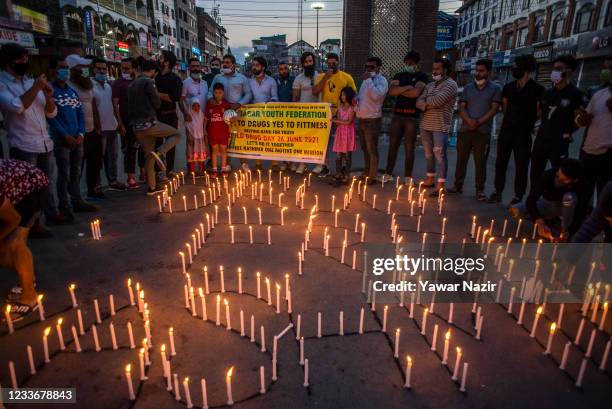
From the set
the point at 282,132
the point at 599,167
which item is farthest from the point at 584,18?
the point at 599,167

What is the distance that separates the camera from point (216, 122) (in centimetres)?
879

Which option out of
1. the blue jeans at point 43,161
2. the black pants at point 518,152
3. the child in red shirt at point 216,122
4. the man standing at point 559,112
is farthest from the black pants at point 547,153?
the blue jeans at point 43,161

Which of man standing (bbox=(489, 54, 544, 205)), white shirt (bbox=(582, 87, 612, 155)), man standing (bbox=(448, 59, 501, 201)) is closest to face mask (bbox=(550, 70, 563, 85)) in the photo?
man standing (bbox=(489, 54, 544, 205))

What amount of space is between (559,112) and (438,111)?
208cm

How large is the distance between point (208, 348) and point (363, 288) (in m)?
1.75

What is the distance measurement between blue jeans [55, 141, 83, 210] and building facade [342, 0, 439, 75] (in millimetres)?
11126

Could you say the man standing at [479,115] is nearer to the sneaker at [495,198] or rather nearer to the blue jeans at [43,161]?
the sneaker at [495,198]

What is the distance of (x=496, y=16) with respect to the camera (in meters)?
46.1

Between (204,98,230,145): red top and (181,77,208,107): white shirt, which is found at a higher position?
(181,77,208,107): white shirt

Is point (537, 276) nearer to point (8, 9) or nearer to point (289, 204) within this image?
point (289, 204)

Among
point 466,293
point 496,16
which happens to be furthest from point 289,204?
point 496,16

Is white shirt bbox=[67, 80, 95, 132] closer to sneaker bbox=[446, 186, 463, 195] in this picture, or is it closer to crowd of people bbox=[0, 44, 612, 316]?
crowd of people bbox=[0, 44, 612, 316]

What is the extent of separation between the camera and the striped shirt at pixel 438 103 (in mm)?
7398

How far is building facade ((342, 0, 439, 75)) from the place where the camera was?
47.7 ft
